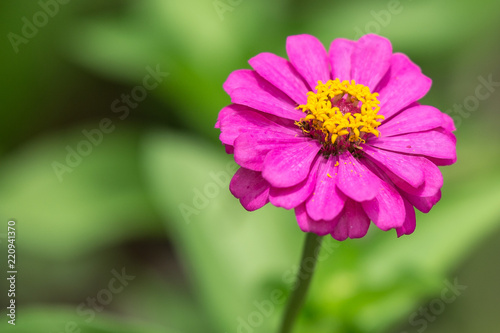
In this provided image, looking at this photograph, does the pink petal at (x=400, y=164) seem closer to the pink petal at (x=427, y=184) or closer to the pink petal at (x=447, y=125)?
the pink petal at (x=427, y=184)

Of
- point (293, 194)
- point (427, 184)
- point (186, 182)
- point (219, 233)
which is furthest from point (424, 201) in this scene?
point (186, 182)

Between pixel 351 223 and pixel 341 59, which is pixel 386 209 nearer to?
pixel 351 223

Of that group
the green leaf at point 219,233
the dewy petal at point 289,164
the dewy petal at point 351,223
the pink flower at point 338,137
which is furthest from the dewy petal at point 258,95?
the green leaf at point 219,233

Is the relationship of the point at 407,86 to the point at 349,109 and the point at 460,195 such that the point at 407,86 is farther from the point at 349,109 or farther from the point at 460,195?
the point at 460,195

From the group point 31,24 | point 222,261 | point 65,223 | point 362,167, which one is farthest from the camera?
point 31,24

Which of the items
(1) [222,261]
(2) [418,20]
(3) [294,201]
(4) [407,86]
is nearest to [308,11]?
(2) [418,20]
